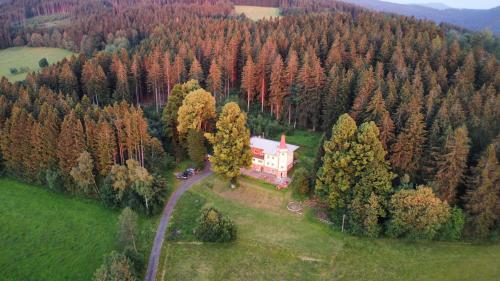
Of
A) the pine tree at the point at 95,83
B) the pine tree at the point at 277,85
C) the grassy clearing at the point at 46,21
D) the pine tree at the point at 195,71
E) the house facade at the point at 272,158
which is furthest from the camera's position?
the grassy clearing at the point at 46,21

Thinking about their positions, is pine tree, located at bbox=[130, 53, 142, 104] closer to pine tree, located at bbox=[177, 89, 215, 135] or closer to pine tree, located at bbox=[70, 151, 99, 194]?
pine tree, located at bbox=[177, 89, 215, 135]

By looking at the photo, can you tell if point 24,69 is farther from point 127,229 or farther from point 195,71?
point 127,229

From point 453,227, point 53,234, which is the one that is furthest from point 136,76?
point 453,227

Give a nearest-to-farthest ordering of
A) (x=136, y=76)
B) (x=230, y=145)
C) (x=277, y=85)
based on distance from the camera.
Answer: (x=230, y=145) → (x=277, y=85) → (x=136, y=76)

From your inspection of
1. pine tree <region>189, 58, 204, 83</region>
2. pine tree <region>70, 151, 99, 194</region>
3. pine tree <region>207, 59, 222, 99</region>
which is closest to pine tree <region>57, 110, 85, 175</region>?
pine tree <region>70, 151, 99, 194</region>

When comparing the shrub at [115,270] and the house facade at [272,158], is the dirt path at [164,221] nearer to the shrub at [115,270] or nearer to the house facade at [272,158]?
the shrub at [115,270]

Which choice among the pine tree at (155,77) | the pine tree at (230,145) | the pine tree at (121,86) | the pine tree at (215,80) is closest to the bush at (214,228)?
the pine tree at (230,145)

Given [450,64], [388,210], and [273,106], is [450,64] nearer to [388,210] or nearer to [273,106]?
[273,106]
